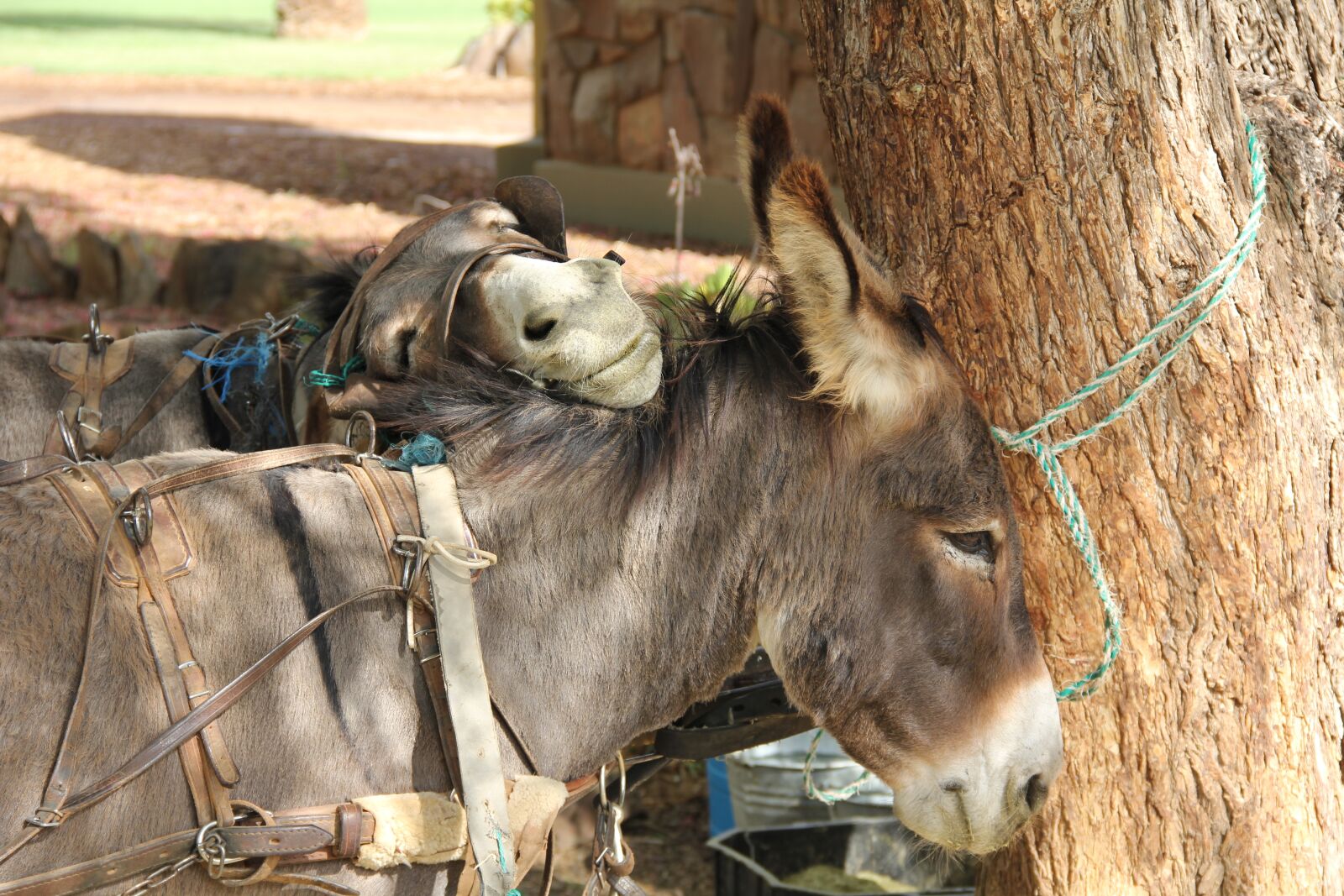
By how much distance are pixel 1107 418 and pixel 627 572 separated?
1.03 meters

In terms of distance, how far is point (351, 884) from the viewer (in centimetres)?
183

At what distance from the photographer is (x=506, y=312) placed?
2.04 meters

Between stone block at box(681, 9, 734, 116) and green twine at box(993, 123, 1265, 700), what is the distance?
7.69 m

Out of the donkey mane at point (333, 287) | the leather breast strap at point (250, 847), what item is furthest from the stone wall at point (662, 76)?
the leather breast strap at point (250, 847)

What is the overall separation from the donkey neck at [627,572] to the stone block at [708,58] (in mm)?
8140

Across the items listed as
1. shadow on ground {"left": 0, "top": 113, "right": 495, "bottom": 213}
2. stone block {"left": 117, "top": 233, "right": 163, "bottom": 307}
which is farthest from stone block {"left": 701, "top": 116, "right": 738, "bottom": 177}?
stone block {"left": 117, "top": 233, "right": 163, "bottom": 307}

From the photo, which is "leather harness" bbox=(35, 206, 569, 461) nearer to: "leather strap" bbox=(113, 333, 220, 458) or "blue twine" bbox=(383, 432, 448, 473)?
"leather strap" bbox=(113, 333, 220, 458)

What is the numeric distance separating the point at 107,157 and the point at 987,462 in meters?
12.5

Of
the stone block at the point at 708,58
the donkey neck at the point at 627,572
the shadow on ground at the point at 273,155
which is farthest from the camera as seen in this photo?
the shadow on ground at the point at 273,155

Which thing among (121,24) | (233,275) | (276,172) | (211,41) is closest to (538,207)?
(233,275)

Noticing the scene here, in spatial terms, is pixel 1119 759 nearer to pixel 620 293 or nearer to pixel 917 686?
pixel 917 686

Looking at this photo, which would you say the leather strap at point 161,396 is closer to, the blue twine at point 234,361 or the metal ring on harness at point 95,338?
the blue twine at point 234,361

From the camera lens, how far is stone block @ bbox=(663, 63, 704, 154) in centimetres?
998

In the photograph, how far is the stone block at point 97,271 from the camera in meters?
7.85
